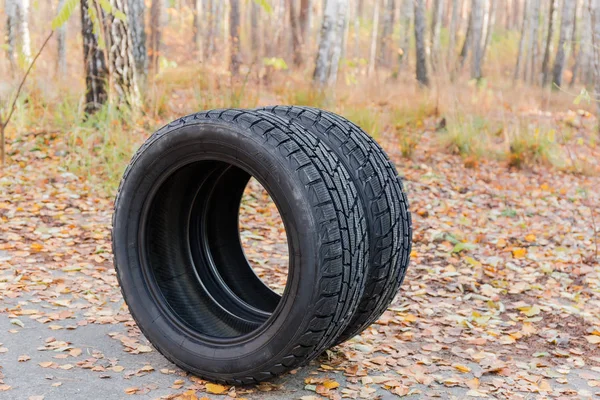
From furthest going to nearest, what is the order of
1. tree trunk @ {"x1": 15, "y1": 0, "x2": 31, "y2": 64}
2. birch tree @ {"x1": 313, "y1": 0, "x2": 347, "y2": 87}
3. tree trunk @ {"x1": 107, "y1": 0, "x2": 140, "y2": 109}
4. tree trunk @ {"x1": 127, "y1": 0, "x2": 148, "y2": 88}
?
birch tree @ {"x1": 313, "y1": 0, "x2": 347, "y2": 87}
tree trunk @ {"x1": 15, "y1": 0, "x2": 31, "y2": 64}
tree trunk @ {"x1": 127, "y1": 0, "x2": 148, "y2": 88}
tree trunk @ {"x1": 107, "y1": 0, "x2": 140, "y2": 109}

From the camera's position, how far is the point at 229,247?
3793 mm

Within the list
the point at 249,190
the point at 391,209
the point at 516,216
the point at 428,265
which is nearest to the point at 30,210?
the point at 249,190

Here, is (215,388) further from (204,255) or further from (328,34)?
(328,34)

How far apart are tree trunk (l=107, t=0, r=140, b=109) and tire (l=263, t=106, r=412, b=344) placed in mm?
4978

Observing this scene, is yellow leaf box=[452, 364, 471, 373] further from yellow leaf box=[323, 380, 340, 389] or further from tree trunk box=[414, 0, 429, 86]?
tree trunk box=[414, 0, 429, 86]

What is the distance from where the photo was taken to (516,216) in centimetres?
709

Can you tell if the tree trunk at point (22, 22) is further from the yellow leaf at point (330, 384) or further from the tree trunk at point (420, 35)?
the yellow leaf at point (330, 384)

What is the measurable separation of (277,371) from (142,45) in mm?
8496

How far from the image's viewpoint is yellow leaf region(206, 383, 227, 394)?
299 cm

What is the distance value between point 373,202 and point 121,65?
569 cm

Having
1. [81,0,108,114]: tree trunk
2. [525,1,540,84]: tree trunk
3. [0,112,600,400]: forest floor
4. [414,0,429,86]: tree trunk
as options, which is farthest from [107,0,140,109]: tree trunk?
[525,1,540,84]: tree trunk

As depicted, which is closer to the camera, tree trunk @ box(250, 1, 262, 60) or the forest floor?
the forest floor

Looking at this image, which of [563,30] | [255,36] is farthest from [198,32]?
[563,30]

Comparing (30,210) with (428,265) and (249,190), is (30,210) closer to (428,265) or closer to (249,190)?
(249,190)
